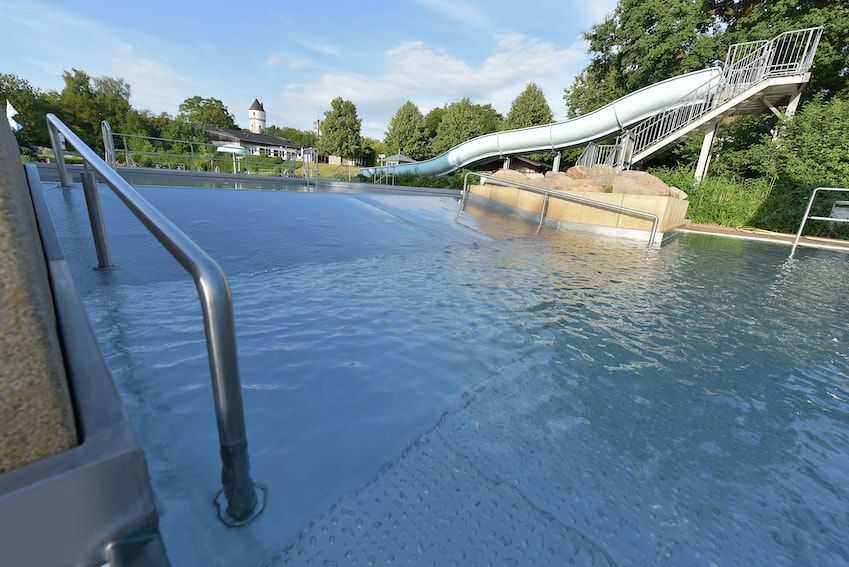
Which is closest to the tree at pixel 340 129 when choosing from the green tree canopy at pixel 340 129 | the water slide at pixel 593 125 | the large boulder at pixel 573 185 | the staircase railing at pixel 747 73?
the green tree canopy at pixel 340 129

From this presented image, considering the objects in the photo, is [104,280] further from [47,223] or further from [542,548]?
[542,548]

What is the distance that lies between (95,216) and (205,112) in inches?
3198

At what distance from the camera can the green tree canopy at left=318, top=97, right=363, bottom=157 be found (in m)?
54.2

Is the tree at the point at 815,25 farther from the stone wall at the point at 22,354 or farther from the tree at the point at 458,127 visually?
the tree at the point at 458,127

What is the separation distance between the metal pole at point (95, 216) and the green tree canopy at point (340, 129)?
181 ft

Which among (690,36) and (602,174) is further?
(690,36)

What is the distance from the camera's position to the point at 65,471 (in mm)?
866

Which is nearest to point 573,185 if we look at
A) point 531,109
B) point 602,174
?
point 602,174

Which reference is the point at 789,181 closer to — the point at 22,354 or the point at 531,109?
the point at 22,354

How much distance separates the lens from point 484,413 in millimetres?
1972

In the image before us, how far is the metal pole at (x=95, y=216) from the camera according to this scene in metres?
3.09

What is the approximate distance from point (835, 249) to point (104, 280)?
13.3 meters

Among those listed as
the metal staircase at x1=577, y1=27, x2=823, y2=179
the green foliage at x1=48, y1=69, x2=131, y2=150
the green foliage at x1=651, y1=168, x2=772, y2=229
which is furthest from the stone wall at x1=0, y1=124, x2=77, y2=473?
the green foliage at x1=48, y1=69, x2=131, y2=150

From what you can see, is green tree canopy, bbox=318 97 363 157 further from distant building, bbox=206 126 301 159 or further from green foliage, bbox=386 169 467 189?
green foliage, bbox=386 169 467 189
